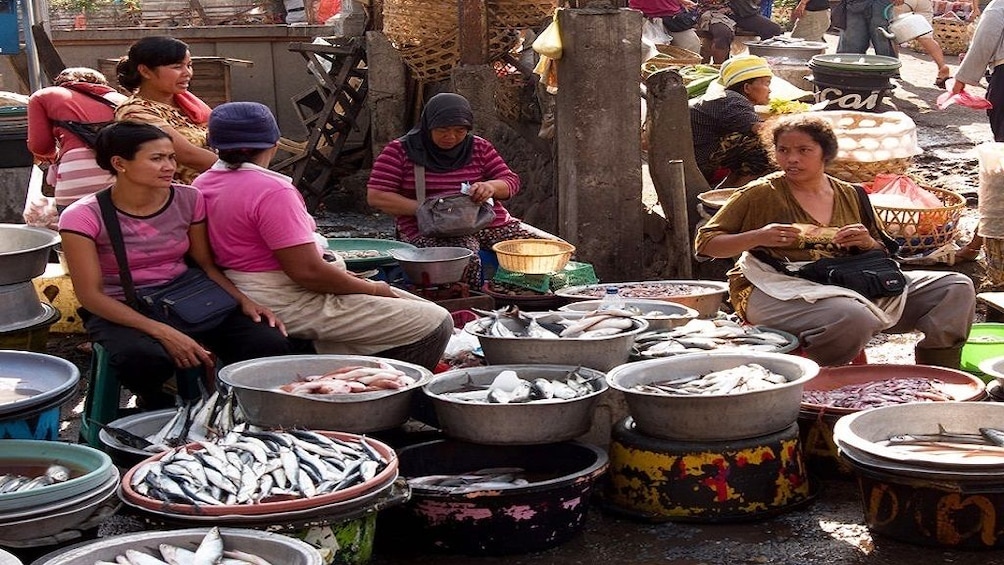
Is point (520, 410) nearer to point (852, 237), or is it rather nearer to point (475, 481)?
point (475, 481)

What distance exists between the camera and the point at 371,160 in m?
13.0

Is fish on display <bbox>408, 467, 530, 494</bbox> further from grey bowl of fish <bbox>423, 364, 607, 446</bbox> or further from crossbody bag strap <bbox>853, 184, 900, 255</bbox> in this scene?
crossbody bag strap <bbox>853, 184, 900, 255</bbox>

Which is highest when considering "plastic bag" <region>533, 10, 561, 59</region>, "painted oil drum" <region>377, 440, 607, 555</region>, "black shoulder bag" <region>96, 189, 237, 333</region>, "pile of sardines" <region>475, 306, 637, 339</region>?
"plastic bag" <region>533, 10, 561, 59</region>

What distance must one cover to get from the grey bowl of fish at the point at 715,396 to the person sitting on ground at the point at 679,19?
10.2 m

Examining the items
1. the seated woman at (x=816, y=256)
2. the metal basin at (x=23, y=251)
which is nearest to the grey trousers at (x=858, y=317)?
the seated woman at (x=816, y=256)

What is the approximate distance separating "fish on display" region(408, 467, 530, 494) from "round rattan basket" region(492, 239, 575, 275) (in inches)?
88.3

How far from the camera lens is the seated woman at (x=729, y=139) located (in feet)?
30.6

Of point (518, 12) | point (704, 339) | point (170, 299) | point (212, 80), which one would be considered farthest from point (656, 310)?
point (212, 80)

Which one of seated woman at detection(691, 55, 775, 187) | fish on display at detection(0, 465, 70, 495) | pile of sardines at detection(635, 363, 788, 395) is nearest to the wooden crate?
seated woman at detection(691, 55, 775, 187)

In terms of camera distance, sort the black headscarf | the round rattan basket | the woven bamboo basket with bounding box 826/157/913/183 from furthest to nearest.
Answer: the woven bamboo basket with bounding box 826/157/913/183 → the black headscarf → the round rattan basket

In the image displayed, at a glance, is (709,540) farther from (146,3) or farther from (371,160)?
(146,3)

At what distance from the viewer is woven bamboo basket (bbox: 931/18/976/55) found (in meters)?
19.2

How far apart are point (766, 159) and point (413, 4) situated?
343 cm

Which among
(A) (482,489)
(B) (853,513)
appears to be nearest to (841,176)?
(B) (853,513)
